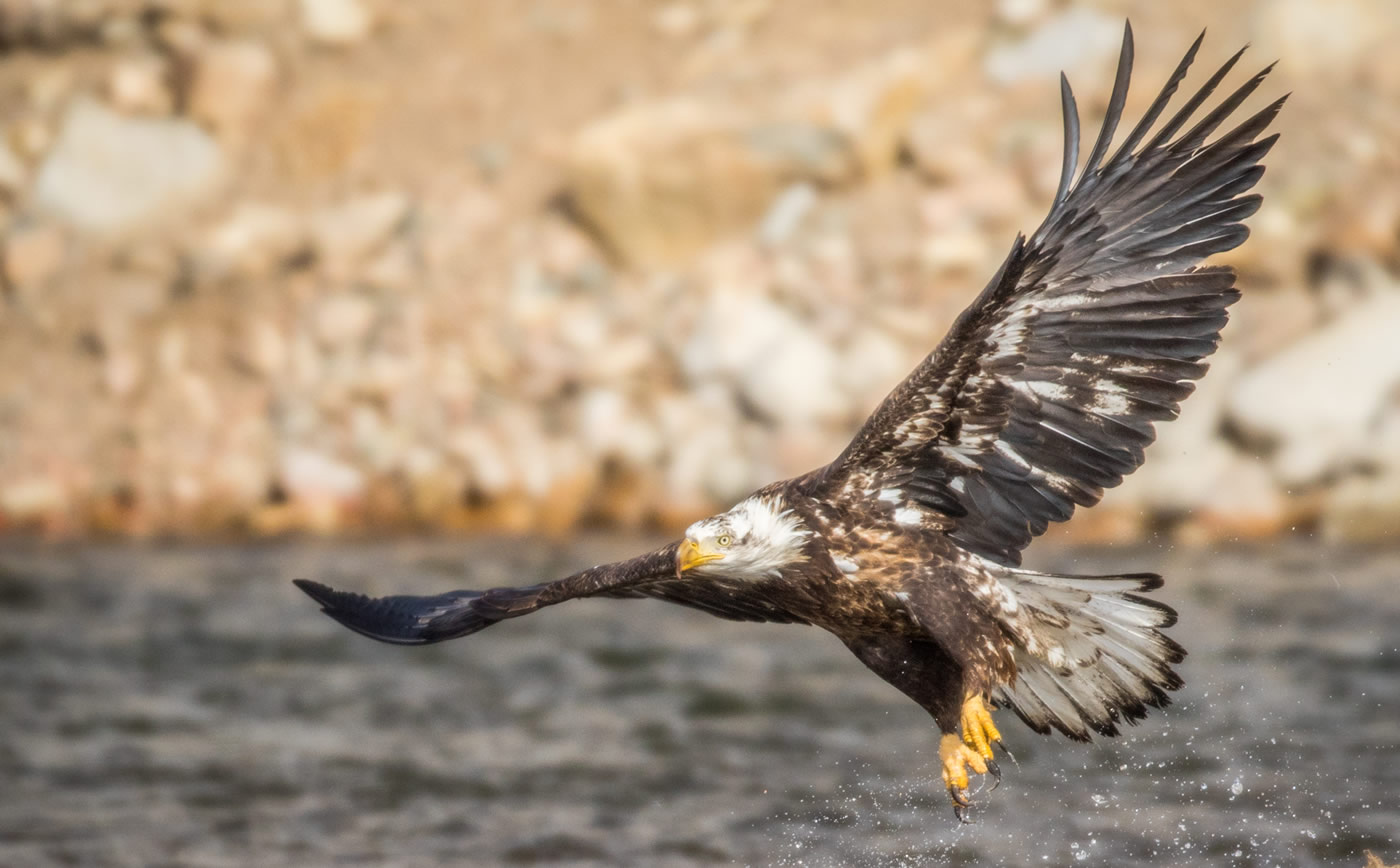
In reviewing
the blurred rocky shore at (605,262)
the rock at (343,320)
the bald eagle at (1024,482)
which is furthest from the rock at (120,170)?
the bald eagle at (1024,482)

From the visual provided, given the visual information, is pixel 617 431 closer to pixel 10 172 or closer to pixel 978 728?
pixel 10 172

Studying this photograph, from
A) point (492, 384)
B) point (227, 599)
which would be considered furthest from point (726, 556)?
point (492, 384)

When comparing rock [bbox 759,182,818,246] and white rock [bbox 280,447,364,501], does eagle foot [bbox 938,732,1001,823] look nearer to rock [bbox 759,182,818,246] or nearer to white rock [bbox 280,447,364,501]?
white rock [bbox 280,447,364,501]

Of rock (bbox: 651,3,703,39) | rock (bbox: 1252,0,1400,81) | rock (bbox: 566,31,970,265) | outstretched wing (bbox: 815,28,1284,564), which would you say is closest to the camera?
outstretched wing (bbox: 815,28,1284,564)

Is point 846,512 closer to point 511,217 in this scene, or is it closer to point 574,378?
point 574,378

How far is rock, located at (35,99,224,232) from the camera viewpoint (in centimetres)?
1344

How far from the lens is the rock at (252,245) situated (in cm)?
1296

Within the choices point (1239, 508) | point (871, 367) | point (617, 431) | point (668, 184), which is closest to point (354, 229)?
point (668, 184)

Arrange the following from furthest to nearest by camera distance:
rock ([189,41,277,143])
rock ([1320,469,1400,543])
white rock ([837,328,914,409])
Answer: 1. rock ([189,41,277,143])
2. white rock ([837,328,914,409])
3. rock ([1320,469,1400,543])

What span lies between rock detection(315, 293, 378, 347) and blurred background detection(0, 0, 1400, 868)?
39mm

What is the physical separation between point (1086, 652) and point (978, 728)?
18.6 inches

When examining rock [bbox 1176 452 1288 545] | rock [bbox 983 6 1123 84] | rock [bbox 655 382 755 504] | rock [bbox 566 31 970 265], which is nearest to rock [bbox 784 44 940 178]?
rock [bbox 566 31 970 265]

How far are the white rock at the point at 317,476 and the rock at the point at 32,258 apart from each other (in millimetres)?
2496

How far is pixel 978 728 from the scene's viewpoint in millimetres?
5508
